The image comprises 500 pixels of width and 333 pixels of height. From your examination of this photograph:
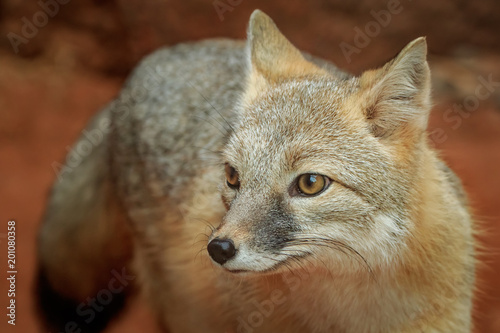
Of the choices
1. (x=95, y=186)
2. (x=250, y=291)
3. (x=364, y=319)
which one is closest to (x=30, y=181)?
(x=95, y=186)

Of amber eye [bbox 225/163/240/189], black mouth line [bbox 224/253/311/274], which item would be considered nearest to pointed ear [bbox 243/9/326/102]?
amber eye [bbox 225/163/240/189]

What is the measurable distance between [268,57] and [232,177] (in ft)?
2.53

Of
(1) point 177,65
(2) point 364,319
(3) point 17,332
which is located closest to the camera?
(2) point 364,319

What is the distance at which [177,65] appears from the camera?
4141 millimetres

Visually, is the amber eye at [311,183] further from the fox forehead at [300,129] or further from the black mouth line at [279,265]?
the black mouth line at [279,265]

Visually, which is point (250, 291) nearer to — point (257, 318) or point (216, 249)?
point (257, 318)

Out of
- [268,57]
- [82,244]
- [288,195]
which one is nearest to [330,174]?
[288,195]

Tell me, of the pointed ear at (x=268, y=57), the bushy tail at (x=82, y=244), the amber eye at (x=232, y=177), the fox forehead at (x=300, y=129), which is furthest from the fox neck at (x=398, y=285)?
the bushy tail at (x=82, y=244)

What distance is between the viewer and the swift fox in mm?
2441

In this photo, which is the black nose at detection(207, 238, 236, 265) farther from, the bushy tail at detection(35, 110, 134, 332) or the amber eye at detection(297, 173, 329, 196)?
the bushy tail at detection(35, 110, 134, 332)

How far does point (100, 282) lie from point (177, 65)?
1.75 meters

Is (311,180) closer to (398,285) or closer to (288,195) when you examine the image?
(288,195)

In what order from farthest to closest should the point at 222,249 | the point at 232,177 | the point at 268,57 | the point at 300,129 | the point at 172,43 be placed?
the point at 172,43, the point at 268,57, the point at 232,177, the point at 300,129, the point at 222,249

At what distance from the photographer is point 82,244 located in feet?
14.6
